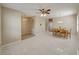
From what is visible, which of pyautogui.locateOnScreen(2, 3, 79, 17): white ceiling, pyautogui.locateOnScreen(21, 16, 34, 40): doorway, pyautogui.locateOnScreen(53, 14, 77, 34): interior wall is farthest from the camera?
pyautogui.locateOnScreen(21, 16, 34, 40): doorway

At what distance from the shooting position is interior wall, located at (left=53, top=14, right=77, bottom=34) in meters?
2.36

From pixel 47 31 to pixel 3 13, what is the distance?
3.99 feet

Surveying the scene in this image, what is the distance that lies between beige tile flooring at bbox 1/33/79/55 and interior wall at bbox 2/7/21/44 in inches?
6.0

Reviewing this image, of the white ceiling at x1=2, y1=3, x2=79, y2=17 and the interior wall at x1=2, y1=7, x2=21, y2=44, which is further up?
the white ceiling at x1=2, y1=3, x2=79, y2=17

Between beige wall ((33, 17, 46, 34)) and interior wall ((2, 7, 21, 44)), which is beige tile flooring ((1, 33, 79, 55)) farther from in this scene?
beige wall ((33, 17, 46, 34))

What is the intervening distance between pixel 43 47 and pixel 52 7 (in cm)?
104

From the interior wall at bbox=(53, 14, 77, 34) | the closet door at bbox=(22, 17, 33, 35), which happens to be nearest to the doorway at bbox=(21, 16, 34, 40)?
the closet door at bbox=(22, 17, 33, 35)

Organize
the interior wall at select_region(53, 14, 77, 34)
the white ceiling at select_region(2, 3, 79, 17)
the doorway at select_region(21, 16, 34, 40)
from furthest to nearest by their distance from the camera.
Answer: the doorway at select_region(21, 16, 34, 40) < the interior wall at select_region(53, 14, 77, 34) < the white ceiling at select_region(2, 3, 79, 17)

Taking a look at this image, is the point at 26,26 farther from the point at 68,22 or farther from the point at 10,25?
the point at 68,22

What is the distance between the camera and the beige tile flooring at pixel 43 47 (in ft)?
7.36

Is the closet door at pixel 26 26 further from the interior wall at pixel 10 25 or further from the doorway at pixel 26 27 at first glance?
the interior wall at pixel 10 25

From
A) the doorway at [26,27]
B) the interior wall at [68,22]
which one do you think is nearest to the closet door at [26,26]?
the doorway at [26,27]

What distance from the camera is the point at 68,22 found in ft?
7.92
